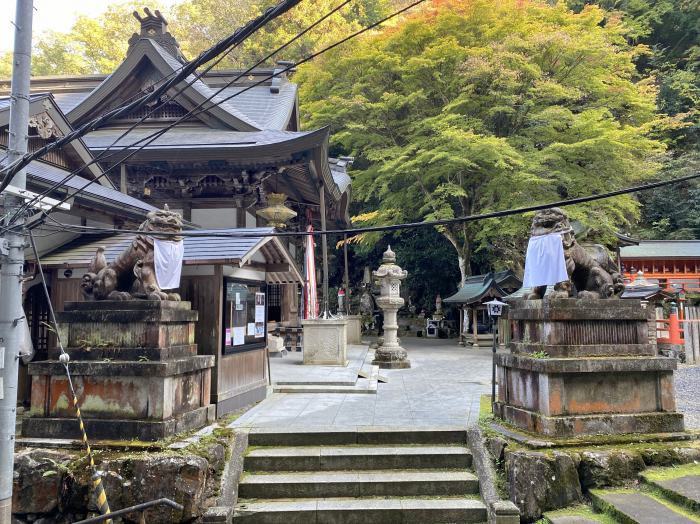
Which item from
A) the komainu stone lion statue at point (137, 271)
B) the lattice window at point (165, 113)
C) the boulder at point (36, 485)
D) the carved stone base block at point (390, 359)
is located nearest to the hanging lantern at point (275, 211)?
the lattice window at point (165, 113)

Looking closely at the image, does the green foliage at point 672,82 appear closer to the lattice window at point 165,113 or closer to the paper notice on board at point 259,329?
the lattice window at point 165,113

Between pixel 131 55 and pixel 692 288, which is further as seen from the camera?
pixel 692 288

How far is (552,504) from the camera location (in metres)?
5.67

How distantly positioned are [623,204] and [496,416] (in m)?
14.6

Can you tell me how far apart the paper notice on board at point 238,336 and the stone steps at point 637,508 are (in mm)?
5760

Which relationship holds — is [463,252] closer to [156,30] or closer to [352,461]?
[156,30]

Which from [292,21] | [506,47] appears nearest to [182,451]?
[506,47]

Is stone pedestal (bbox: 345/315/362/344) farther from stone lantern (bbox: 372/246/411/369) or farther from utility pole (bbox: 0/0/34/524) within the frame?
utility pole (bbox: 0/0/34/524)

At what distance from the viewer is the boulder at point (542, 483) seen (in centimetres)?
564

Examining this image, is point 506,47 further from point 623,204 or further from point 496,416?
point 496,416

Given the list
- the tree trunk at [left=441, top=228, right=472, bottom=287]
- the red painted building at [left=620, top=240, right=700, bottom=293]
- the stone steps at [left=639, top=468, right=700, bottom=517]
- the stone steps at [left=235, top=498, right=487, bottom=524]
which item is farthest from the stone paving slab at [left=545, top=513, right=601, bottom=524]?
the red painted building at [left=620, top=240, right=700, bottom=293]

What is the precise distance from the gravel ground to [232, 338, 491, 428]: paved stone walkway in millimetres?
3423

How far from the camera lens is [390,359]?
14.6 metres

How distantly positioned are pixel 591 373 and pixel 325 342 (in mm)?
8099
